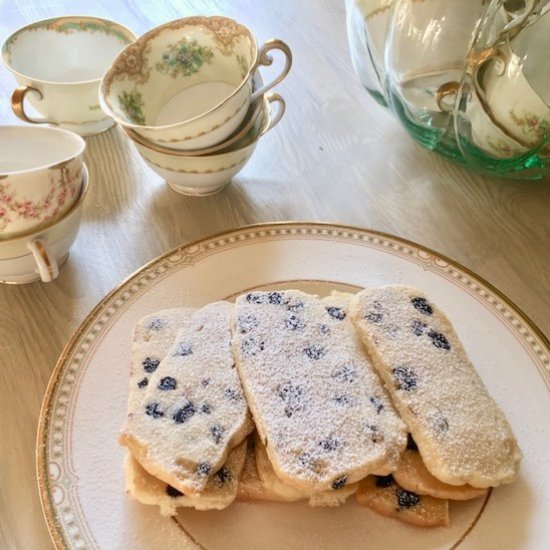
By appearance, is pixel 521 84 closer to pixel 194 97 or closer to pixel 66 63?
pixel 194 97

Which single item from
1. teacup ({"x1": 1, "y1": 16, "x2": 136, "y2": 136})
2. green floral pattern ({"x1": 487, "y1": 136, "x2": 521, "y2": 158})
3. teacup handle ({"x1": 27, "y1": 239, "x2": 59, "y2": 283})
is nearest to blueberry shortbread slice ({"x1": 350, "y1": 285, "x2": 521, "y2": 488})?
green floral pattern ({"x1": 487, "y1": 136, "x2": 521, "y2": 158})

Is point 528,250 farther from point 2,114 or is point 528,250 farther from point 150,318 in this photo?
point 2,114

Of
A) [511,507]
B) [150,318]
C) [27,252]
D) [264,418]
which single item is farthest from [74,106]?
[511,507]

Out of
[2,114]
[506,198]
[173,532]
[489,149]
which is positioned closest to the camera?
[173,532]

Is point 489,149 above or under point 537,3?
under

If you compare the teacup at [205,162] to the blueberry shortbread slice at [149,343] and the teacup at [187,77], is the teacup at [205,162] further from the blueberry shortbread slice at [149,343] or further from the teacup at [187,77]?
the blueberry shortbread slice at [149,343]

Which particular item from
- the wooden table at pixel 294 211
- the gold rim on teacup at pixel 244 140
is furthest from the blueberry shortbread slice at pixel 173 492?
the gold rim on teacup at pixel 244 140

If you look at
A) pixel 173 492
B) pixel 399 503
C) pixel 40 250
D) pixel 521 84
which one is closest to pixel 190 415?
pixel 173 492

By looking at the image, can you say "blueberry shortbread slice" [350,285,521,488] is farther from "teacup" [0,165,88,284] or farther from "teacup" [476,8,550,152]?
"teacup" [0,165,88,284]
